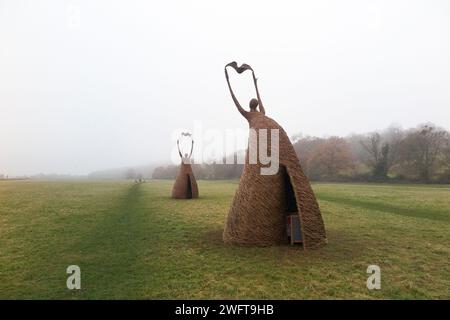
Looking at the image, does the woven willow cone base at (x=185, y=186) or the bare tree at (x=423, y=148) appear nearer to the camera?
the woven willow cone base at (x=185, y=186)

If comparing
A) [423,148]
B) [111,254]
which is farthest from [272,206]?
[423,148]

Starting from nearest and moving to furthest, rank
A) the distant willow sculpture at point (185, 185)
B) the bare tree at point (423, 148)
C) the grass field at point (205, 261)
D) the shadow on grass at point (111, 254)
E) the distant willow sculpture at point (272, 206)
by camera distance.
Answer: the grass field at point (205, 261), the shadow on grass at point (111, 254), the distant willow sculpture at point (272, 206), the distant willow sculpture at point (185, 185), the bare tree at point (423, 148)

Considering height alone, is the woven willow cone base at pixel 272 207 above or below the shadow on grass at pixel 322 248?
above

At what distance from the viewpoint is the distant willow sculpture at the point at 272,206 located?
29.6ft

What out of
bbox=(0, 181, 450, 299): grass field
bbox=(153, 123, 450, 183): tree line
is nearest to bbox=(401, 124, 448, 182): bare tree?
bbox=(153, 123, 450, 183): tree line

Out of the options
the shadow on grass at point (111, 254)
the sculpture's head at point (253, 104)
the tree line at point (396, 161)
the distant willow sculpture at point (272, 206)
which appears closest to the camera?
the shadow on grass at point (111, 254)

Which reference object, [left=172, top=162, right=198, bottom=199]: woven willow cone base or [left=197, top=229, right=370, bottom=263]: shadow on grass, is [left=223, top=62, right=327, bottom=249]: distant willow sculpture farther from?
[left=172, top=162, right=198, bottom=199]: woven willow cone base

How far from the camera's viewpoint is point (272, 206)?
920 cm

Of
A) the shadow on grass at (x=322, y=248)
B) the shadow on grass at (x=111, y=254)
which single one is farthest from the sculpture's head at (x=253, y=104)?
the shadow on grass at (x=111, y=254)

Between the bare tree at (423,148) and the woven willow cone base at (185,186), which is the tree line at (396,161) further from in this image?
the woven willow cone base at (185,186)

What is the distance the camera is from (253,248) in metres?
9.19

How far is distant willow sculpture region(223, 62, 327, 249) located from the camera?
9.03 meters

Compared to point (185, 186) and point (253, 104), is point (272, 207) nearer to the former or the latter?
point (253, 104)

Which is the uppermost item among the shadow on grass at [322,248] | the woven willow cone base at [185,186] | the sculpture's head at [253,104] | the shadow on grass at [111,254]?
the sculpture's head at [253,104]
